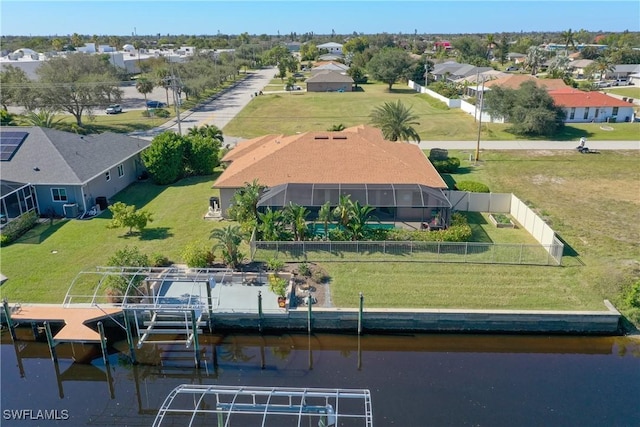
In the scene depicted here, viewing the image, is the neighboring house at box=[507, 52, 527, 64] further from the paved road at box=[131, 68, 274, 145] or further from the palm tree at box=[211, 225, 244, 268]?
the palm tree at box=[211, 225, 244, 268]

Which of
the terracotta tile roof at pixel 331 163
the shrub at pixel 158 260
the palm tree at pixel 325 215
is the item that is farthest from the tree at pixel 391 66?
the shrub at pixel 158 260

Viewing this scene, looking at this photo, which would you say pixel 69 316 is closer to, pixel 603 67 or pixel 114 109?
pixel 114 109

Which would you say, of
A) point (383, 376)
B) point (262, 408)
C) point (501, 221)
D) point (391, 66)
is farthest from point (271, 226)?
point (391, 66)

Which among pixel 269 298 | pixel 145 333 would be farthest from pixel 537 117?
pixel 145 333

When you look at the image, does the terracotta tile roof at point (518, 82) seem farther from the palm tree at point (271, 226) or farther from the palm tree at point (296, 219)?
the palm tree at point (271, 226)

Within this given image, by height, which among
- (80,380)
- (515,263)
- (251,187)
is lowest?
(80,380)

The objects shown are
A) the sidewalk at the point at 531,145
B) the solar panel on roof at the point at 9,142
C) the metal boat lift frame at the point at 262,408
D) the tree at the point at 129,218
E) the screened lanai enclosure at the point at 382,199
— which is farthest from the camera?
the sidewalk at the point at 531,145

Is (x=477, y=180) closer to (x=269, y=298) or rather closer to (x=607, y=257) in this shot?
(x=607, y=257)
